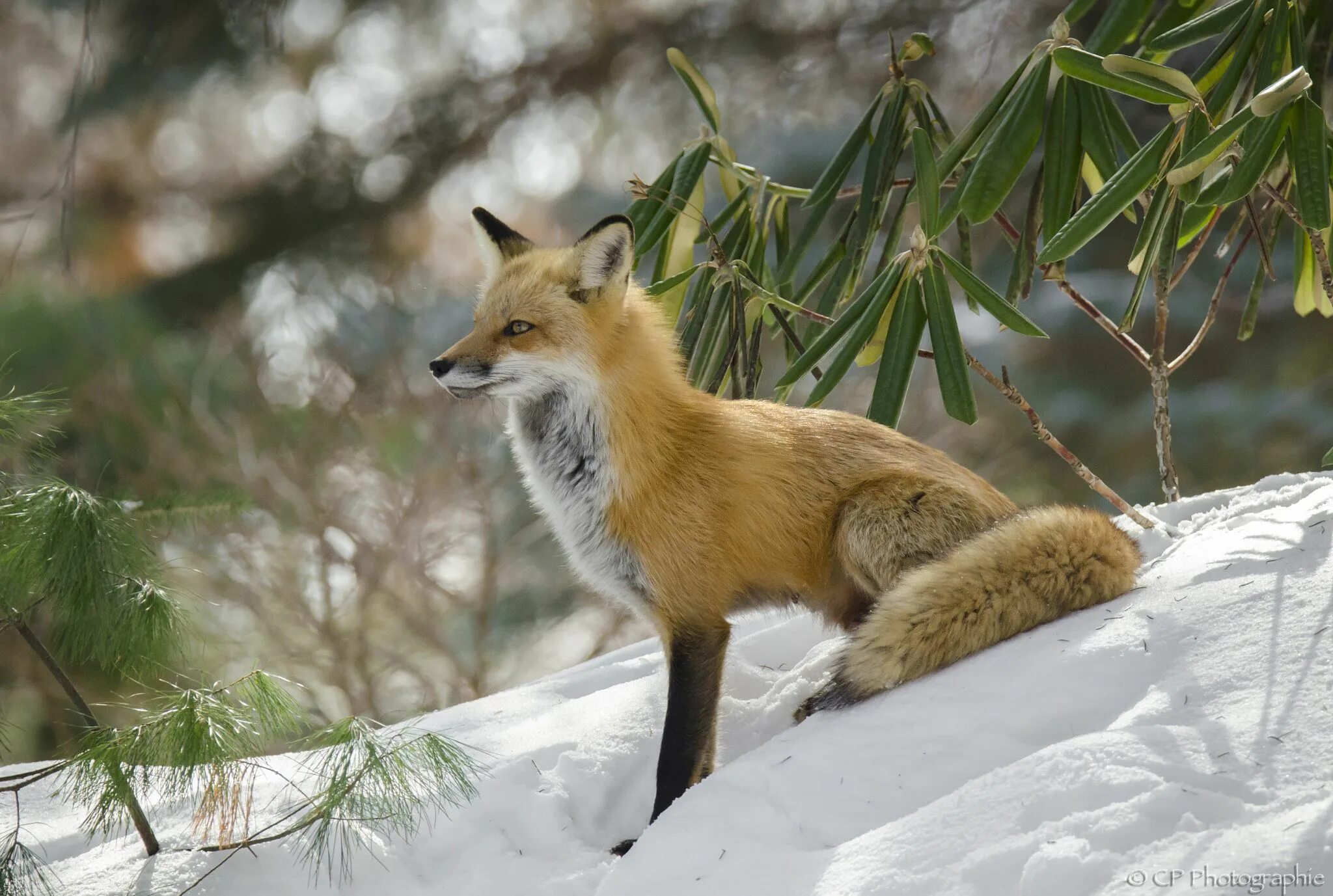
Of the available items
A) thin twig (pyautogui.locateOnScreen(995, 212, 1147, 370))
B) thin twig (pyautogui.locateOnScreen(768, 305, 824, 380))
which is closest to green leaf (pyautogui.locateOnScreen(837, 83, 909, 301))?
thin twig (pyautogui.locateOnScreen(768, 305, 824, 380))

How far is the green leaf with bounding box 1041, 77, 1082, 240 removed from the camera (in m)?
2.51

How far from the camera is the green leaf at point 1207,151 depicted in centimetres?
182

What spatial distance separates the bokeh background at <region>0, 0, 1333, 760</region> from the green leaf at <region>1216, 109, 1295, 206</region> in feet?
11.3

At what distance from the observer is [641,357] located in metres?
2.18

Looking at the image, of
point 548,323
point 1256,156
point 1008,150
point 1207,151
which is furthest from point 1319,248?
point 548,323

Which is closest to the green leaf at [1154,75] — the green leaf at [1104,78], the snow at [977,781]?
the green leaf at [1104,78]

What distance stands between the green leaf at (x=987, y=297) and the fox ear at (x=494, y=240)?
1.04 metres

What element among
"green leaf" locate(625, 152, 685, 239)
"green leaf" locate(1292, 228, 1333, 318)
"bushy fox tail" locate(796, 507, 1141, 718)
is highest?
"green leaf" locate(625, 152, 685, 239)

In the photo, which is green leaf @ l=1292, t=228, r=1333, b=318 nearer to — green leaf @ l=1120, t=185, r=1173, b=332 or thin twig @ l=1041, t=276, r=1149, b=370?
thin twig @ l=1041, t=276, r=1149, b=370

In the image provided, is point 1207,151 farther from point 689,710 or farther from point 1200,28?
point 689,710

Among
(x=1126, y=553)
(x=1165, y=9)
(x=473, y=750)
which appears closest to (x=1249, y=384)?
(x=1165, y=9)

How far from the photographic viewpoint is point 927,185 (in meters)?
2.32

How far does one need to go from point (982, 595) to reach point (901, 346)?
0.84 metres

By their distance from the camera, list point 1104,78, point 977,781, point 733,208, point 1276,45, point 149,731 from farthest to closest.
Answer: point 733,208, point 1276,45, point 1104,78, point 149,731, point 977,781
